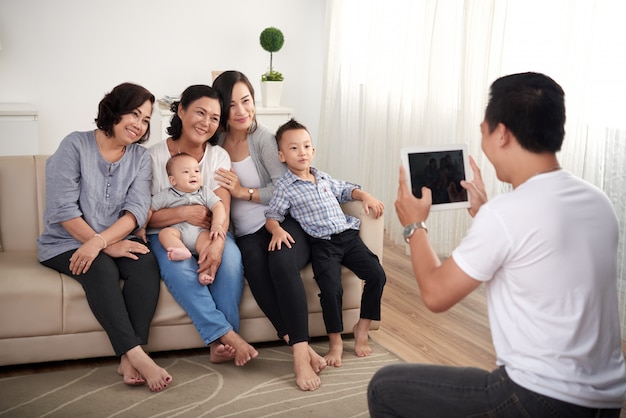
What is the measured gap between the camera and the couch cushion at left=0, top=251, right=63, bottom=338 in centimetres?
253

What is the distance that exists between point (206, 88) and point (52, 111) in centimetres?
274

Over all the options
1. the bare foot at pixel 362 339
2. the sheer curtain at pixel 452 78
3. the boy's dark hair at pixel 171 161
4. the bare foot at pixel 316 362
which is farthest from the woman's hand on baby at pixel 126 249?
the sheer curtain at pixel 452 78

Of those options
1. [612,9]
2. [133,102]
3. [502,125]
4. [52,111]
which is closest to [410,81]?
[612,9]

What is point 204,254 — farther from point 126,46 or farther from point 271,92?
point 126,46

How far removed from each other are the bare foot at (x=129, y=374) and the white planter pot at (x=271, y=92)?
296cm

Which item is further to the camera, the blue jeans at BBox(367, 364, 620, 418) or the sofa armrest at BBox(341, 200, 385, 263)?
the sofa armrest at BBox(341, 200, 385, 263)

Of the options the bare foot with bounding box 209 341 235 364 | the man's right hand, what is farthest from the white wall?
the man's right hand

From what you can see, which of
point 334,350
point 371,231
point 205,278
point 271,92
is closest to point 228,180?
point 205,278

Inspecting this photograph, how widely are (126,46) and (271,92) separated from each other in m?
1.15

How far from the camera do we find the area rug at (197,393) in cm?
233

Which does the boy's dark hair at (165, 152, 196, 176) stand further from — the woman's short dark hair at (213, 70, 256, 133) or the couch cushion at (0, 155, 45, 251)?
the couch cushion at (0, 155, 45, 251)

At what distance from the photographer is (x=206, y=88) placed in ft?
9.61

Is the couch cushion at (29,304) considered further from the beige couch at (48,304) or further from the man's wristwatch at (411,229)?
the man's wristwatch at (411,229)

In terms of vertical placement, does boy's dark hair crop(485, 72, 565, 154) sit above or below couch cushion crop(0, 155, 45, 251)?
above
